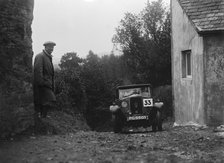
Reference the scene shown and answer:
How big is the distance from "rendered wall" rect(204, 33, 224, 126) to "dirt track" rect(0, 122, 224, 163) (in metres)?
5.00

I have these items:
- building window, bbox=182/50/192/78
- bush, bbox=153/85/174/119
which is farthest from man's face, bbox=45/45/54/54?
bush, bbox=153/85/174/119

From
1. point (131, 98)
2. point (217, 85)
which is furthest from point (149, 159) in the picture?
point (217, 85)

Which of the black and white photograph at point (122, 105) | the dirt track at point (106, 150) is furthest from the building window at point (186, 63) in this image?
the dirt track at point (106, 150)

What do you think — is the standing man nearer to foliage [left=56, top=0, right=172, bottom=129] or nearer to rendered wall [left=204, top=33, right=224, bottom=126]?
rendered wall [left=204, top=33, right=224, bottom=126]

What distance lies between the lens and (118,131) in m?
13.4

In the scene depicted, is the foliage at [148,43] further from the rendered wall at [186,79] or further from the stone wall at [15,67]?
the stone wall at [15,67]

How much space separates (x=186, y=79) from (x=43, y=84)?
25.5 feet

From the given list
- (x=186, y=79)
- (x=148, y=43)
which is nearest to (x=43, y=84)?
(x=186, y=79)

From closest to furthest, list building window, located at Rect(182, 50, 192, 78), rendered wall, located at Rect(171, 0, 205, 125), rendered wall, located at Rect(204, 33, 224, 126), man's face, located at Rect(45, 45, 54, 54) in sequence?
man's face, located at Rect(45, 45, 54, 54)
rendered wall, located at Rect(204, 33, 224, 126)
rendered wall, located at Rect(171, 0, 205, 125)
building window, located at Rect(182, 50, 192, 78)

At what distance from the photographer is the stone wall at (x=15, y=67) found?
9.35 metres

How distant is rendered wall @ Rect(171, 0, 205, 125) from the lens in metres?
15.5

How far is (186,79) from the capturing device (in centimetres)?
1680

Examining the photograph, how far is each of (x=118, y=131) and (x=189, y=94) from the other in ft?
14.3

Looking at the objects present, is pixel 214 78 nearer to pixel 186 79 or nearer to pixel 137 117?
pixel 186 79
